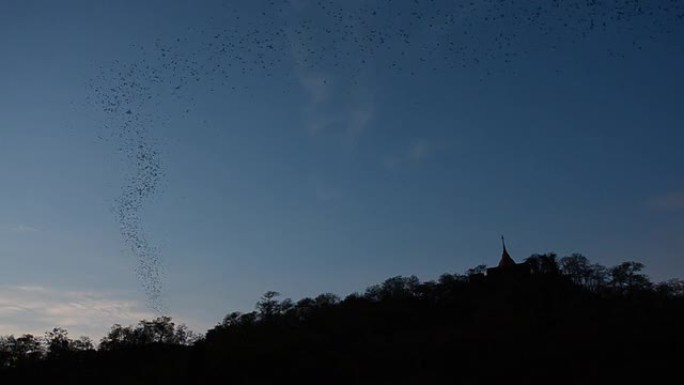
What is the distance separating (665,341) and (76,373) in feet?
243

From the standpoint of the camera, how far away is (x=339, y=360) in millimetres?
64938

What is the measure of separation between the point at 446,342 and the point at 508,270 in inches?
1580

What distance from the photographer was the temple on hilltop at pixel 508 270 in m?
96.5

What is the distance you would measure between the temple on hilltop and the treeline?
116 centimetres

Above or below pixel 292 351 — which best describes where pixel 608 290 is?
above

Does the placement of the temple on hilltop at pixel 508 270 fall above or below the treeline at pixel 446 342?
above

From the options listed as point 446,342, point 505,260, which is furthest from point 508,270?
point 446,342

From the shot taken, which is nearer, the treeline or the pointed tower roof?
the treeline

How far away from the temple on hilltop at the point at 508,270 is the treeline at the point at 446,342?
1165 mm

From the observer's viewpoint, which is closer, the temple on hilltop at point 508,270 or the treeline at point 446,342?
the treeline at point 446,342

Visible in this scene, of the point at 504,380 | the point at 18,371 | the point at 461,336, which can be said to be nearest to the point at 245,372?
the point at 461,336

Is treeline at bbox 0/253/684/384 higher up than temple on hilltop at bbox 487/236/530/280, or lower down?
lower down

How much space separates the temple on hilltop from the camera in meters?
96.5

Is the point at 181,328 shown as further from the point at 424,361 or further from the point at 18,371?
the point at 424,361
